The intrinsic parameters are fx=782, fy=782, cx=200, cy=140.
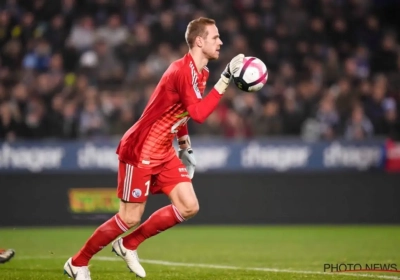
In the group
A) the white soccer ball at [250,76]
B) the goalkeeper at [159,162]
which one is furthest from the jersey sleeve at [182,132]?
the white soccer ball at [250,76]

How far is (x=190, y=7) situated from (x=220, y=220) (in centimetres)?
562

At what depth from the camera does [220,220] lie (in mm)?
14750

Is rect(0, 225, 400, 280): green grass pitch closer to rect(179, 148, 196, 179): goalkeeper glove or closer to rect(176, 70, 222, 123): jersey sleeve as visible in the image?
rect(179, 148, 196, 179): goalkeeper glove

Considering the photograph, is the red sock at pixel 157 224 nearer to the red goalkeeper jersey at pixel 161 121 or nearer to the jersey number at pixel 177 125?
the red goalkeeper jersey at pixel 161 121

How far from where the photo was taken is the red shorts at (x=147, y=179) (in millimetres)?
7457

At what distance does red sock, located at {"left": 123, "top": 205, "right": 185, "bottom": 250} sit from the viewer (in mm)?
7547

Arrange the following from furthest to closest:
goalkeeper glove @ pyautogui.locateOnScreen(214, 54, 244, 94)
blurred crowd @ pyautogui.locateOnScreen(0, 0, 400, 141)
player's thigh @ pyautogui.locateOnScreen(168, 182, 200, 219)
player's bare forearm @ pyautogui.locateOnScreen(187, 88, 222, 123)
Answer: blurred crowd @ pyautogui.locateOnScreen(0, 0, 400, 141), player's thigh @ pyautogui.locateOnScreen(168, 182, 200, 219), goalkeeper glove @ pyautogui.locateOnScreen(214, 54, 244, 94), player's bare forearm @ pyautogui.locateOnScreen(187, 88, 222, 123)

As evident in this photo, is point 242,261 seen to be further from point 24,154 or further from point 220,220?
point 24,154

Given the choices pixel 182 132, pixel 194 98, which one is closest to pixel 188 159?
pixel 182 132

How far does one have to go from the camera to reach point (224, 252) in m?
10.6

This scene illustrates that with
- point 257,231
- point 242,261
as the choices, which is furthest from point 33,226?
point 242,261

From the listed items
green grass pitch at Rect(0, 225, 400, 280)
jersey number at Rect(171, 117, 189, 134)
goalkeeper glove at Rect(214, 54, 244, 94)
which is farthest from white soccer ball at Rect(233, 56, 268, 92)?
green grass pitch at Rect(0, 225, 400, 280)

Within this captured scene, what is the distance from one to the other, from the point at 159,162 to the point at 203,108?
813 millimetres

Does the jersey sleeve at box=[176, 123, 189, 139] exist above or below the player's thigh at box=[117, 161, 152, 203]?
above
